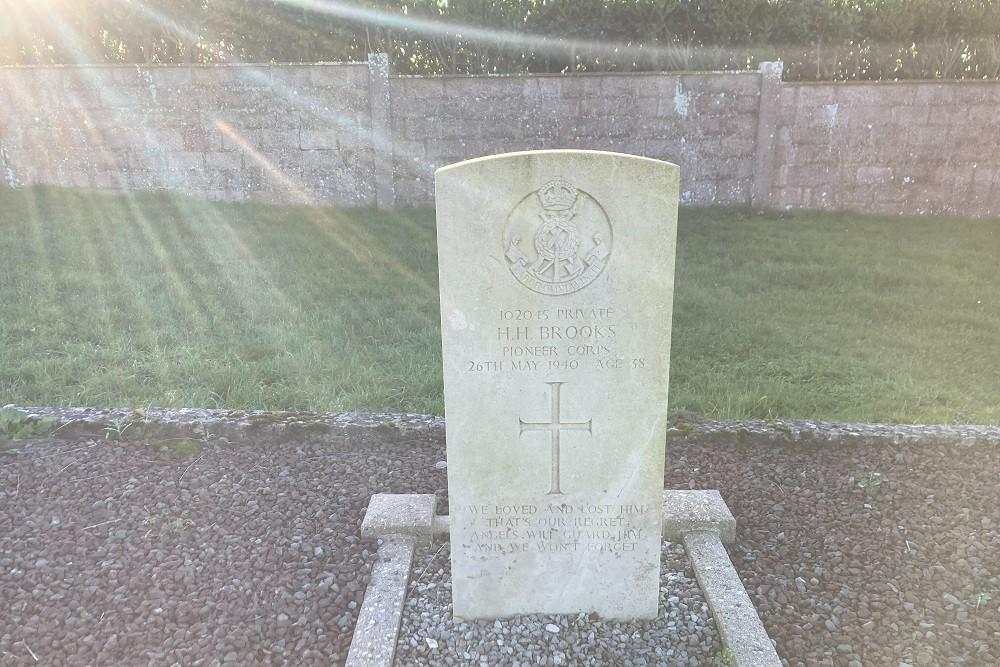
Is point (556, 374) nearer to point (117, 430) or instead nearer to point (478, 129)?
point (117, 430)

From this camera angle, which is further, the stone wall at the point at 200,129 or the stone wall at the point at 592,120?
the stone wall at the point at 200,129

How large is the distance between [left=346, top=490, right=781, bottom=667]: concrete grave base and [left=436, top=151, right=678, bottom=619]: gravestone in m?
0.27

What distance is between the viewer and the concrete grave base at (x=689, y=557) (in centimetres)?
239

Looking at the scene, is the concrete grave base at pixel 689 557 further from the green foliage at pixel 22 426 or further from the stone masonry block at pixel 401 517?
the green foliage at pixel 22 426

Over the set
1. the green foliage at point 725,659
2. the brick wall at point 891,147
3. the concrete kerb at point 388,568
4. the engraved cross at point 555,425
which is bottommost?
the green foliage at point 725,659

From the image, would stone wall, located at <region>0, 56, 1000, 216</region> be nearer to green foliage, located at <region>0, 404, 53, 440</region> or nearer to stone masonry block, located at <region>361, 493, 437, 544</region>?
green foliage, located at <region>0, 404, 53, 440</region>

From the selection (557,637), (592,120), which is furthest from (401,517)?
(592,120)

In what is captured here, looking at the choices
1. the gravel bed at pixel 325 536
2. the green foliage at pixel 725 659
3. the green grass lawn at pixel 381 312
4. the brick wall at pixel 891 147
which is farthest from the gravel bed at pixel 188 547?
the brick wall at pixel 891 147

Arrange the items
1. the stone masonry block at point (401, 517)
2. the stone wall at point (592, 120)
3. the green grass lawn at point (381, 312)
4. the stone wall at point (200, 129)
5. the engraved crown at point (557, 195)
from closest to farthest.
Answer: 1. the engraved crown at point (557, 195)
2. the stone masonry block at point (401, 517)
3. the green grass lawn at point (381, 312)
4. the stone wall at point (592, 120)
5. the stone wall at point (200, 129)

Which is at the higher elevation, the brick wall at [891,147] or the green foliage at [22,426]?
the brick wall at [891,147]

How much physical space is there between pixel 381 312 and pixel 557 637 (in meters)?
3.88

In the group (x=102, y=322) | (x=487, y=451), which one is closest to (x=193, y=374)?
(x=102, y=322)

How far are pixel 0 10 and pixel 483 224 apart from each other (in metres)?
11.3

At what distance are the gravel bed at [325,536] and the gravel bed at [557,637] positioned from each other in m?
0.25
